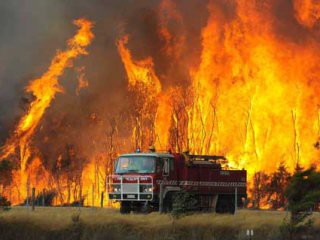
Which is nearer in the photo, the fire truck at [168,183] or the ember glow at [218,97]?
the fire truck at [168,183]

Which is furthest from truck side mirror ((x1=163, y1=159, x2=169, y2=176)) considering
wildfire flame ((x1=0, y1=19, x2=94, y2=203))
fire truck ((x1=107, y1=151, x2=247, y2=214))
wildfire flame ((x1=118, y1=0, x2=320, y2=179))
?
wildfire flame ((x1=0, y1=19, x2=94, y2=203))

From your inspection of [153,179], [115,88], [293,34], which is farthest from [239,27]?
[153,179]

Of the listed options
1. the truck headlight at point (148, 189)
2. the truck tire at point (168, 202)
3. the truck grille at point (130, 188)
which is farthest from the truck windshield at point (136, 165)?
the truck tire at point (168, 202)

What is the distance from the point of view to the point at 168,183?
151ft

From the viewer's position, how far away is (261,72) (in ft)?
242

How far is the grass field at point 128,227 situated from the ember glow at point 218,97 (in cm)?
3058

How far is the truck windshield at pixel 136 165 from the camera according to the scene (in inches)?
1783

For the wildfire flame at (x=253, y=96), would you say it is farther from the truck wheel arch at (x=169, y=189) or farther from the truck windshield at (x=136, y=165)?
the truck windshield at (x=136, y=165)

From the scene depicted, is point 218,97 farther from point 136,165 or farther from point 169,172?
point 136,165

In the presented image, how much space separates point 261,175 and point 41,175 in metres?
21.8

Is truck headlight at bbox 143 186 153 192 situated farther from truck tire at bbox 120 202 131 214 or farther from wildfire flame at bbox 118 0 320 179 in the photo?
wildfire flame at bbox 118 0 320 179

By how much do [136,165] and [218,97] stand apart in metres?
29.2

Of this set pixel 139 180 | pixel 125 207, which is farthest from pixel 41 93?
pixel 139 180

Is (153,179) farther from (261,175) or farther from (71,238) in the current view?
(261,175)
